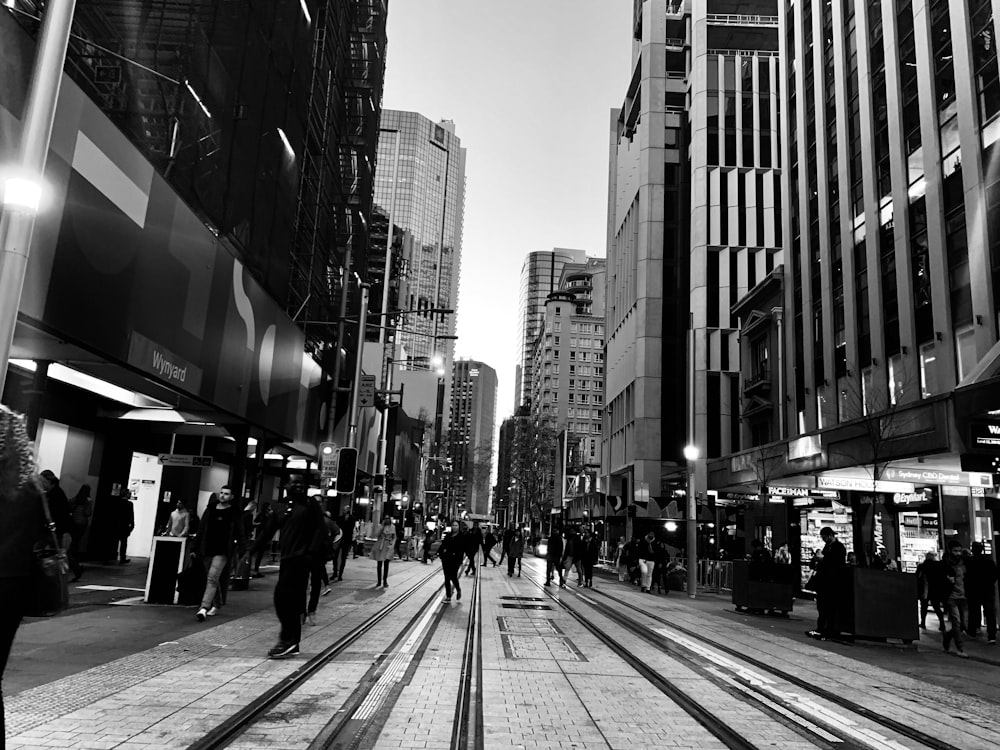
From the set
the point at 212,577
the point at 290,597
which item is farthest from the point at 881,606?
the point at 212,577

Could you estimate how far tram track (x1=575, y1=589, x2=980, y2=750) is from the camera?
22.4ft

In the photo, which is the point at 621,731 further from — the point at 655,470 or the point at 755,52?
the point at 755,52

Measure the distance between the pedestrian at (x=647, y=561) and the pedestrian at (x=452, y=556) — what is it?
952cm

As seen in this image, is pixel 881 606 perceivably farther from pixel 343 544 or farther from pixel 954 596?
pixel 343 544

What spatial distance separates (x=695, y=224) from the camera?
5194cm

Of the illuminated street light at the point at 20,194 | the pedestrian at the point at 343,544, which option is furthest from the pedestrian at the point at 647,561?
the illuminated street light at the point at 20,194

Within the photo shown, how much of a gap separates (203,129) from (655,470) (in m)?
40.7

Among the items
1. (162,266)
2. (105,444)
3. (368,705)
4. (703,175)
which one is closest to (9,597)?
(368,705)

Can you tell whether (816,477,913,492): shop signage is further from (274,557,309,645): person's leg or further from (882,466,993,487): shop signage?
(274,557,309,645): person's leg

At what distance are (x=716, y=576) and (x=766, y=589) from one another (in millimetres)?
10249

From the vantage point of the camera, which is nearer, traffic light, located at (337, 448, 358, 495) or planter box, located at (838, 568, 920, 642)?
planter box, located at (838, 568, 920, 642)

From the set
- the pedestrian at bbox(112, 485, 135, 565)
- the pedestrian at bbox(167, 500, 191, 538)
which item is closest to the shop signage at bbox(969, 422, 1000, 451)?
the pedestrian at bbox(167, 500, 191, 538)

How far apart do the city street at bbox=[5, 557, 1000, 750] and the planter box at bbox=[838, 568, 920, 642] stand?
40cm

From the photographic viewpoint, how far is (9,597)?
3.81 metres
